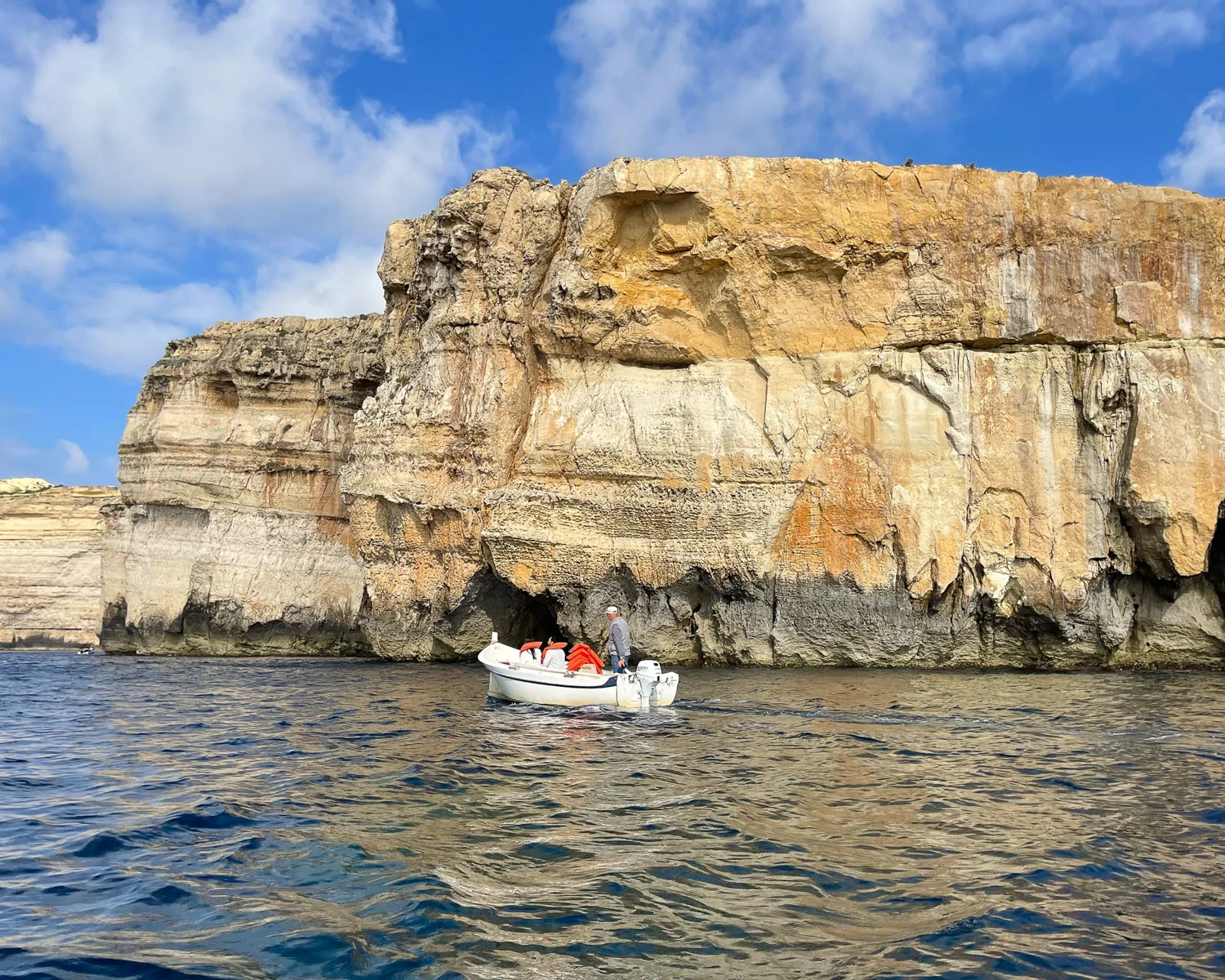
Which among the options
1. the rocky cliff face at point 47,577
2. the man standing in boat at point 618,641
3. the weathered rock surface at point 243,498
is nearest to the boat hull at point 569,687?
the man standing in boat at point 618,641

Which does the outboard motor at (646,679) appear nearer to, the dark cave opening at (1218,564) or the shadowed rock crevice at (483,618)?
the shadowed rock crevice at (483,618)

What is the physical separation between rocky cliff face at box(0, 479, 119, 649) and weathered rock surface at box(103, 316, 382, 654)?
13642mm

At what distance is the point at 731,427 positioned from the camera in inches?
848

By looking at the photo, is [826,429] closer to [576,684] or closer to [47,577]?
[576,684]

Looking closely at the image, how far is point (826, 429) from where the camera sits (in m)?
21.3

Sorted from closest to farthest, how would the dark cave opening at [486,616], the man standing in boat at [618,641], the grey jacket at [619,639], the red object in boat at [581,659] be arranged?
the red object in boat at [581,659]
the man standing in boat at [618,641]
the grey jacket at [619,639]
the dark cave opening at [486,616]

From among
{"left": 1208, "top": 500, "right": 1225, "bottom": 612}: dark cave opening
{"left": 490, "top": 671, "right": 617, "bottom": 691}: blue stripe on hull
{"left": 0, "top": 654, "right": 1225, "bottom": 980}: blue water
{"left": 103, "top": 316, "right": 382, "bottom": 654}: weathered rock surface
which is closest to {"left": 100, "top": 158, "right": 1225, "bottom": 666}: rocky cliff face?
{"left": 1208, "top": 500, "right": 1225, "bottom": 612}: dark cave opening

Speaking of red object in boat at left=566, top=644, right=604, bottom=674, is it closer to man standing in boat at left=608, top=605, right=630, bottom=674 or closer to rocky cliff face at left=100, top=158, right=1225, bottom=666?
man standing in boat at left=608, top=605, right=630, bottom=674

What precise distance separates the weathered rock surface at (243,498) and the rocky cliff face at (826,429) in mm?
6232

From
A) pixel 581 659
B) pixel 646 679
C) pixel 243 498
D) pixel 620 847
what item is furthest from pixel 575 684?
pixel 243 498

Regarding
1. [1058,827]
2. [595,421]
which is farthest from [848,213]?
[1058,827]

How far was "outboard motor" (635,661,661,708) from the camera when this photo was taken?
13.6 m

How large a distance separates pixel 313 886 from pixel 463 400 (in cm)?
1855

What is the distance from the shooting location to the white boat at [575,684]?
537 inches
